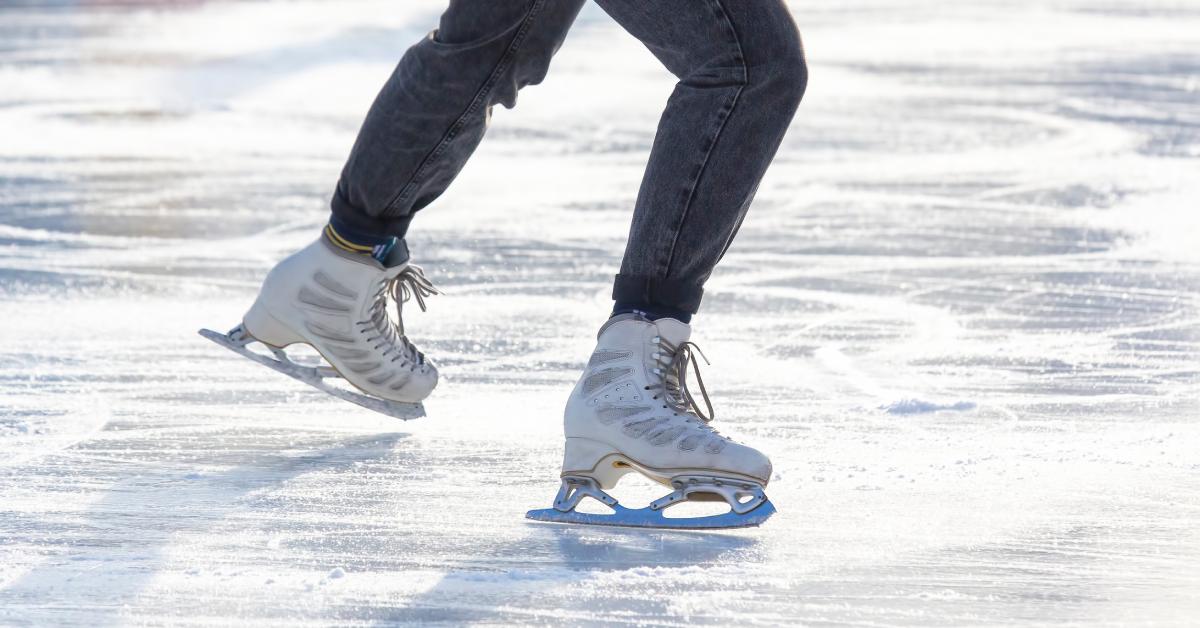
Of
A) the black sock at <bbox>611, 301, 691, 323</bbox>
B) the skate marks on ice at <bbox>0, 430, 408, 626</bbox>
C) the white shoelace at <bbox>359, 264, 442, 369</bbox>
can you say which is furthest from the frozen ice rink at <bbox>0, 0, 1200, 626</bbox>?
the black sock at <bbox>611, 301, 691, 323</bbox>

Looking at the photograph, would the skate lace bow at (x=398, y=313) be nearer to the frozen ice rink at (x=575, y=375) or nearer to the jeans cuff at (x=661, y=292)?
the frozen ice rink at (x=575, y=375)

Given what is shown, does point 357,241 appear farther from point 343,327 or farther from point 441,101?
point 441,101

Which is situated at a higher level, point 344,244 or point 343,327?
point 344,244

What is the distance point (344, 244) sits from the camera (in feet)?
9.29

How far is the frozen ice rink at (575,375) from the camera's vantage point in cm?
212

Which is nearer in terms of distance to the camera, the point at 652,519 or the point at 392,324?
the point at 652,519

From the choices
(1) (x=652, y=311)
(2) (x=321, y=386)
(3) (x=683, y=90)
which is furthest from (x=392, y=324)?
(3) (x=683, y=90)

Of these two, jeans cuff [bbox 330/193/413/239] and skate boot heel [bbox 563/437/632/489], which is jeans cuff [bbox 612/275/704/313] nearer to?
skate boot heel [bbox 563/437/632/489]

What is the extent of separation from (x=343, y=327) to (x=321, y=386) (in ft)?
0.39

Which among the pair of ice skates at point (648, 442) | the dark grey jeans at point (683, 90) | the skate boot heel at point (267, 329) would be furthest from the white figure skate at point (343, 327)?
the pair of ice skates at point (648, 442)

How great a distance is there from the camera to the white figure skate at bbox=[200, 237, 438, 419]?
9.32ft

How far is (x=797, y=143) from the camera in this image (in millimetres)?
6516

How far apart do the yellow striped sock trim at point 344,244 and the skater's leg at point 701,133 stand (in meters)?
0.50

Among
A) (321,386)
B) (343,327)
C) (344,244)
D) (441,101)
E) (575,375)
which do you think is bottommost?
(575,375)
